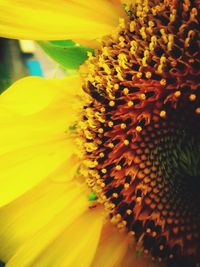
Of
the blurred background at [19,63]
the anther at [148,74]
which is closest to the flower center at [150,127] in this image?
the anther at [148,74]

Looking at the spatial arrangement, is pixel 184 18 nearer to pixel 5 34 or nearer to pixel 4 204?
pixel 5 34

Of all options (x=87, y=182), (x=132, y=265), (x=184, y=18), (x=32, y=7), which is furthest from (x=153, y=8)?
(x=132, y=265)

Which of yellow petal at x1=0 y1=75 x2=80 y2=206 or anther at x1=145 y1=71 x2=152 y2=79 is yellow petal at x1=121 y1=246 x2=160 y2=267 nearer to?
yellow petal at x1=0 y1=75 x2=80 y2=206

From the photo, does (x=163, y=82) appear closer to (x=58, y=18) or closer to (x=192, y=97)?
(x=192, y=97)

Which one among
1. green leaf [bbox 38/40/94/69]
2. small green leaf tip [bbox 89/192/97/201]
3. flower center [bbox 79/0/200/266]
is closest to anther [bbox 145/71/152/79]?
flower center [bbox 79/0/200/266]

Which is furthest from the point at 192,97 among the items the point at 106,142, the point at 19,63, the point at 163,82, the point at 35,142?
the point at 19,63
